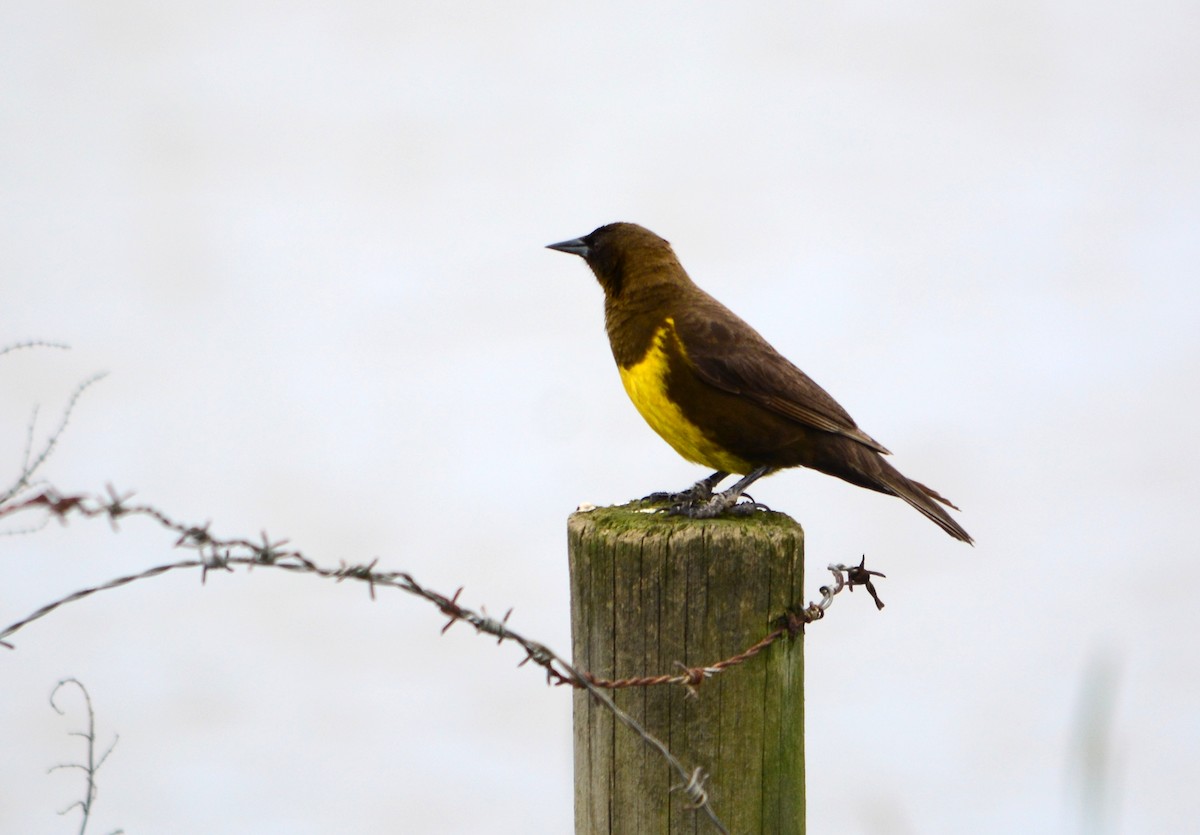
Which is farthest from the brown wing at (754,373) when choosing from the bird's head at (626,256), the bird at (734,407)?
the bird's head at (626,256)

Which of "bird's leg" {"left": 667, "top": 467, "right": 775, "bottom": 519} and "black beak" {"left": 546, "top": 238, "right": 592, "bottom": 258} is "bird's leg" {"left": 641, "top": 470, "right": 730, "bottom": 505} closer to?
"bird's leg" {"left": 667, "top": 467, "right": 775, "bottom": 519}

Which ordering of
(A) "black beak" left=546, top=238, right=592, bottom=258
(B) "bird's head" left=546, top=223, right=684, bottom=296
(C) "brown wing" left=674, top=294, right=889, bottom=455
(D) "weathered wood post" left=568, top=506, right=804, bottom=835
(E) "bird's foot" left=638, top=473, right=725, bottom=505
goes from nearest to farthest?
1. (D) "weathered wood post" left=568, top=506, right=804, bottom=835
2. (E) "bird's foot" left=638, top=473, right=725, bottom=505
3. (C) "brown wing" left=674, top=294, right=889, bottom=455
4. (B) "bird's head" left=546, top=223, right=684, bottom=296
5. (A) "black beak" left=546, top=238, right=592, bottom=258

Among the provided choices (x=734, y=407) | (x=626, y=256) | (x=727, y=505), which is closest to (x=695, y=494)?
(x=734, y=407)

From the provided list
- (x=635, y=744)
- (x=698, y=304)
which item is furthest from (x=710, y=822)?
(x=698, y=304)

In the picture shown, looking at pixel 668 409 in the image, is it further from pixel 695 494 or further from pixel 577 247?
pixel 577 247

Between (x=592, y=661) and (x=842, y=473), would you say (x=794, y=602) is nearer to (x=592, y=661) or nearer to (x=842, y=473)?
(x=592, y=661)

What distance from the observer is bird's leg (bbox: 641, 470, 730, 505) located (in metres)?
3.28

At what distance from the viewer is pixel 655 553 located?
7.89 feet

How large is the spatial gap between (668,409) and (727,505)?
0.60 meters

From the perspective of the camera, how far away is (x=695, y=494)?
3580 millimetres

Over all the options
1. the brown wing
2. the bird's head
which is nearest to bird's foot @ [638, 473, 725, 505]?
the brown wing

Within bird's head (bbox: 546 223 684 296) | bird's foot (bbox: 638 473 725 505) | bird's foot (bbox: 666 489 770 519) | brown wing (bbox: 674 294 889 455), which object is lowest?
bird's foot (bbox: 666 489 770 519)

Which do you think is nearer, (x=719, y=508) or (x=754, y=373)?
(x=719, y=508)

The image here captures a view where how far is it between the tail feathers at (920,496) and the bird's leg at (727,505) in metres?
0.32
